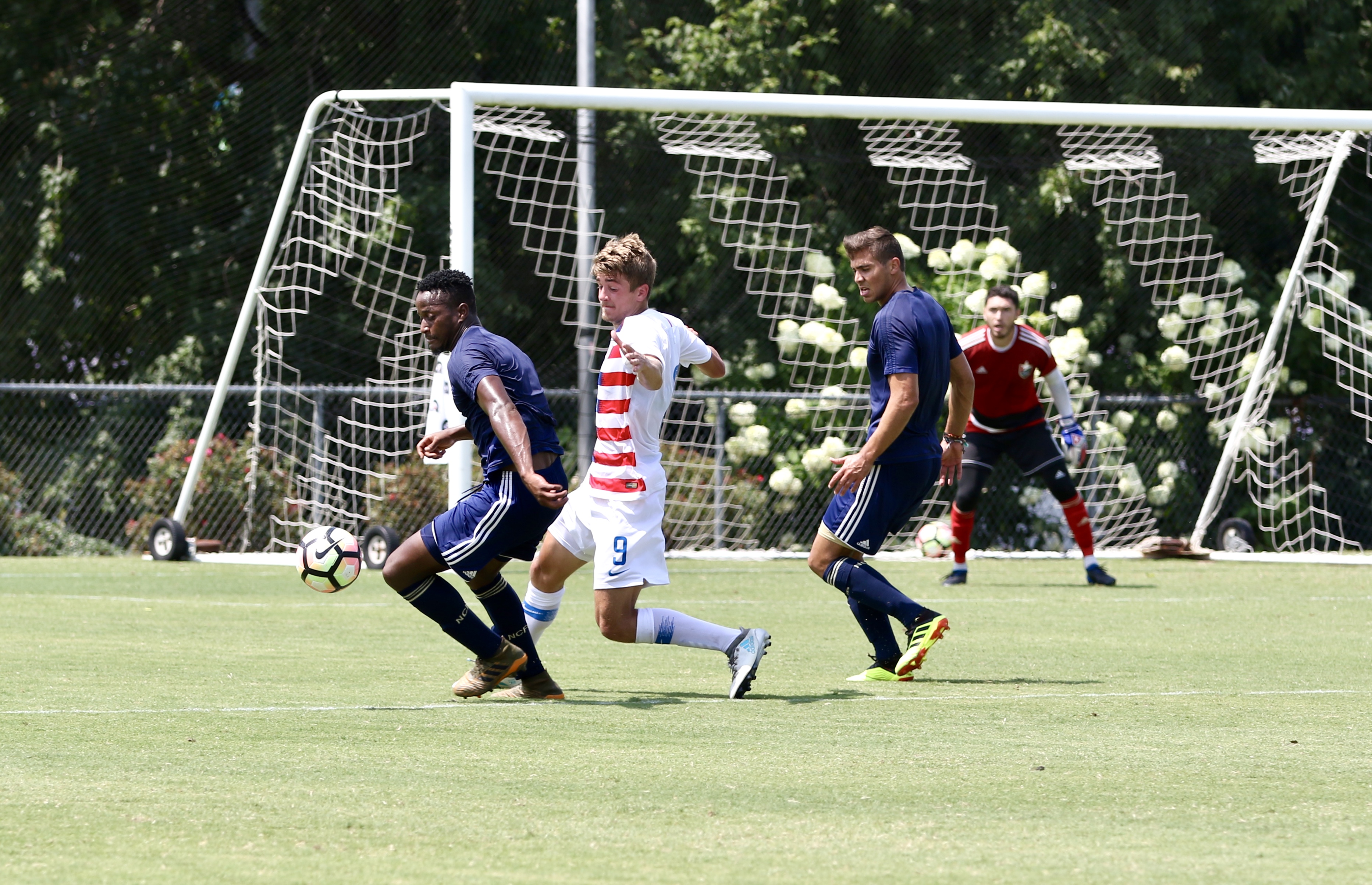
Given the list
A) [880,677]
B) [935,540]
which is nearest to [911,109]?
[935,540]

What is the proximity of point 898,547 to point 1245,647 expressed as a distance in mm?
8897

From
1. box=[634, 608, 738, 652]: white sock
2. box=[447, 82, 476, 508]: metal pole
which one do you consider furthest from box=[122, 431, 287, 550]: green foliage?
box=[634, 608, 738, 652]: white sock

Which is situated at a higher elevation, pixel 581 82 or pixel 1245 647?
pixel 581 82

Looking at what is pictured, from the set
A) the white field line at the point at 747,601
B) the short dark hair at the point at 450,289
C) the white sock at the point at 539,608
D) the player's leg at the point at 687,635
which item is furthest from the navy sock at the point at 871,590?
the white field line at the point at 747,601

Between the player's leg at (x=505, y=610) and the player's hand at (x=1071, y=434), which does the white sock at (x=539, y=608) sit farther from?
the player's hand at (x=1071, y=434)

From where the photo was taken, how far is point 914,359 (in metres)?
7.33

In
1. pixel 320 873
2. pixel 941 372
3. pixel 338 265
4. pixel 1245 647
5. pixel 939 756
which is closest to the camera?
pixel 320 873

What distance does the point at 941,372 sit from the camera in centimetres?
748

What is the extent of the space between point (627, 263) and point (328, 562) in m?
1.85

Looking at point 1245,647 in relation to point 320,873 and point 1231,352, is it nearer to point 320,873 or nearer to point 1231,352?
point 320,873

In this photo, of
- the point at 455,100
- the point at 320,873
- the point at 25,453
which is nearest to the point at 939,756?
the point at 320,873

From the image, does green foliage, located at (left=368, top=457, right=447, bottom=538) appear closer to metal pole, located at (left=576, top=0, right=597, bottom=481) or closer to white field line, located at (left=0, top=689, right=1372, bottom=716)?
metal pole, located at (left=576, top=0, right=597, bottom=481)

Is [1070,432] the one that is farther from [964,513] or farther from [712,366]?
[712,366]

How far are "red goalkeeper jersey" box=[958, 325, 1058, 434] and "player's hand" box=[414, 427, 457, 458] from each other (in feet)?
20.4
